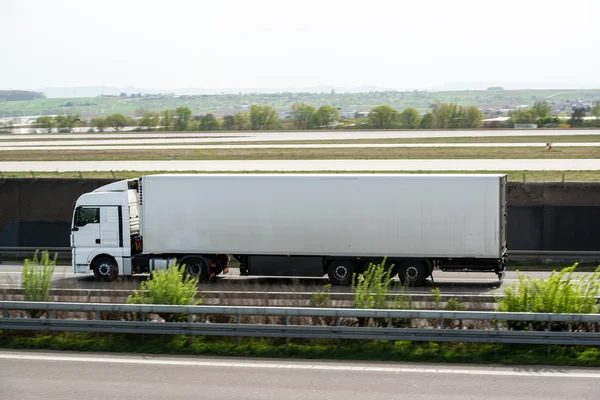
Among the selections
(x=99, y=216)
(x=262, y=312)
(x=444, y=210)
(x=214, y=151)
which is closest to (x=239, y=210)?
(x=99, y=216)

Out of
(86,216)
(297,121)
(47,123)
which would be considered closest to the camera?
(86,216)

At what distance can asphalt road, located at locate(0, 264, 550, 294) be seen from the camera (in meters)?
20.6

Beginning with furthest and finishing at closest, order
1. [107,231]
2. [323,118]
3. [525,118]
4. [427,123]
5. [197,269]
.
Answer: [323,118]
[525,118]
[427,123]
[107,231]
[197,269]

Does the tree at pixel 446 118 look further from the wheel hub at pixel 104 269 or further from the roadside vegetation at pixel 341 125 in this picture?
the wheel hub at pixel 104 269

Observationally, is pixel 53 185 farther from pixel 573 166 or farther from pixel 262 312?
pixel 573 166

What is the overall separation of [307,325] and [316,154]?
41292 mm

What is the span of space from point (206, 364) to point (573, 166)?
34.3 meters

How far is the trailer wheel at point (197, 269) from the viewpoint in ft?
73.1

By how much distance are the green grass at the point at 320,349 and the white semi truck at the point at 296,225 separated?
8298mm

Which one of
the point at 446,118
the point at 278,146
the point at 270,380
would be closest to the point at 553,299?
the point at 270,380

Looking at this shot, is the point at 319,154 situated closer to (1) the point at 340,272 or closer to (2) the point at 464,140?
(2) the point at 464,140

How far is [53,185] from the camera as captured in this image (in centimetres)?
3120

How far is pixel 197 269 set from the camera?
882 inches

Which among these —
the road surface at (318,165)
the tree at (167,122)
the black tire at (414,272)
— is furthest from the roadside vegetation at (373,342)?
the tree at (167,122)
